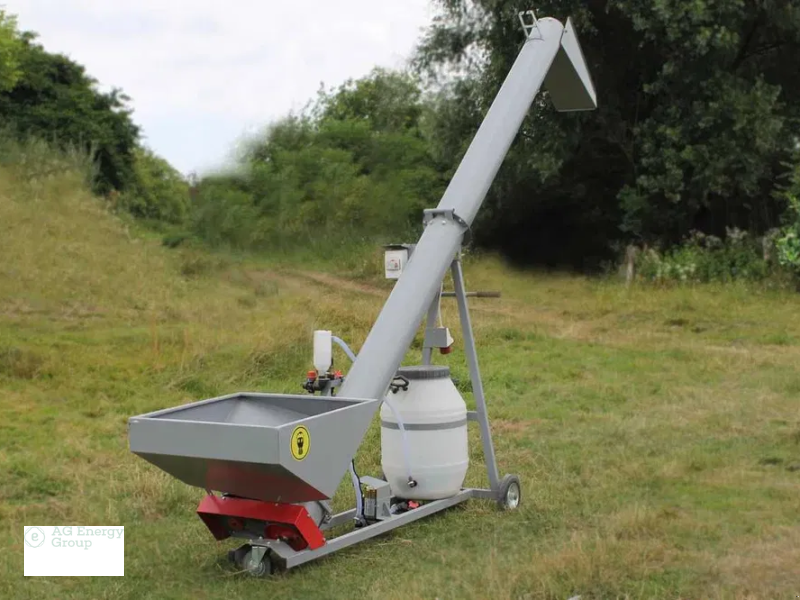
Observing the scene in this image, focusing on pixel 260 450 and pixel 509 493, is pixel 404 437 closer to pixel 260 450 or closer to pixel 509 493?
pixel 509 493

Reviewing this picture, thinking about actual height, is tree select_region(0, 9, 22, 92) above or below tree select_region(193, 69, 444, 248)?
above

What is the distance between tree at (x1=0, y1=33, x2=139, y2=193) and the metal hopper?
15.8m

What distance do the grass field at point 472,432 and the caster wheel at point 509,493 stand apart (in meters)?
0.08

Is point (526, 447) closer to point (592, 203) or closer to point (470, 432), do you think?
point (470, 432)

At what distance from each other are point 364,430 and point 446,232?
1328 millimetres

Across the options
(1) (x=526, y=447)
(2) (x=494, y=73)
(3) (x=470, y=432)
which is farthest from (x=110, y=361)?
(2) (x=494, y=73)

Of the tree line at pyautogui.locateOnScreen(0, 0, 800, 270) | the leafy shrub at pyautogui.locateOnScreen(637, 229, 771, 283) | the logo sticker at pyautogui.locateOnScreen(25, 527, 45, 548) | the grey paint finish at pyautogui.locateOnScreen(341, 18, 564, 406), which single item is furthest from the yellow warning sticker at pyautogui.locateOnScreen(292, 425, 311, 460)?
the leafy shrub at pyautogui.locateOnScreen(637, 229, 771, 283)

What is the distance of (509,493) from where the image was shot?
5480mm

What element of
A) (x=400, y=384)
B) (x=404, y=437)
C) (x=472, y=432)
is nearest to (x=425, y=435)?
(x=404, y=437)

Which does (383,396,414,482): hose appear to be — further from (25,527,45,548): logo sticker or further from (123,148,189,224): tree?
(123,148,189,224): tree

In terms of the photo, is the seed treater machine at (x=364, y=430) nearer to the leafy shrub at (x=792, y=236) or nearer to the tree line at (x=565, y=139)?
the tree line at (x=565, y=139)

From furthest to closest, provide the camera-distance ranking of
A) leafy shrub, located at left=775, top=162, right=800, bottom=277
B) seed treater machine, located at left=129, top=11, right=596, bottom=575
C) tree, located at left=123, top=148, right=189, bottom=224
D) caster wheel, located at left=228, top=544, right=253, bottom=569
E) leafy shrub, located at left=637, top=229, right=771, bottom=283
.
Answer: leafy shrub, located at left=637, top=229, right=771, bottom=283
leafy shrub, located at left=775, top=162, right=800, bottom=277
tree, located at left=123, top=148, right=189, bottom=224
caster wheel, located at left=228, top=544, right=253, bottom=569
seed treater machine, located at left=129, top=11, right=596, bottom=575

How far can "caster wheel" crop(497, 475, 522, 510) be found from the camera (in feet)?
17.8

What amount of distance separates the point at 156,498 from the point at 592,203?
15805 millimetres
